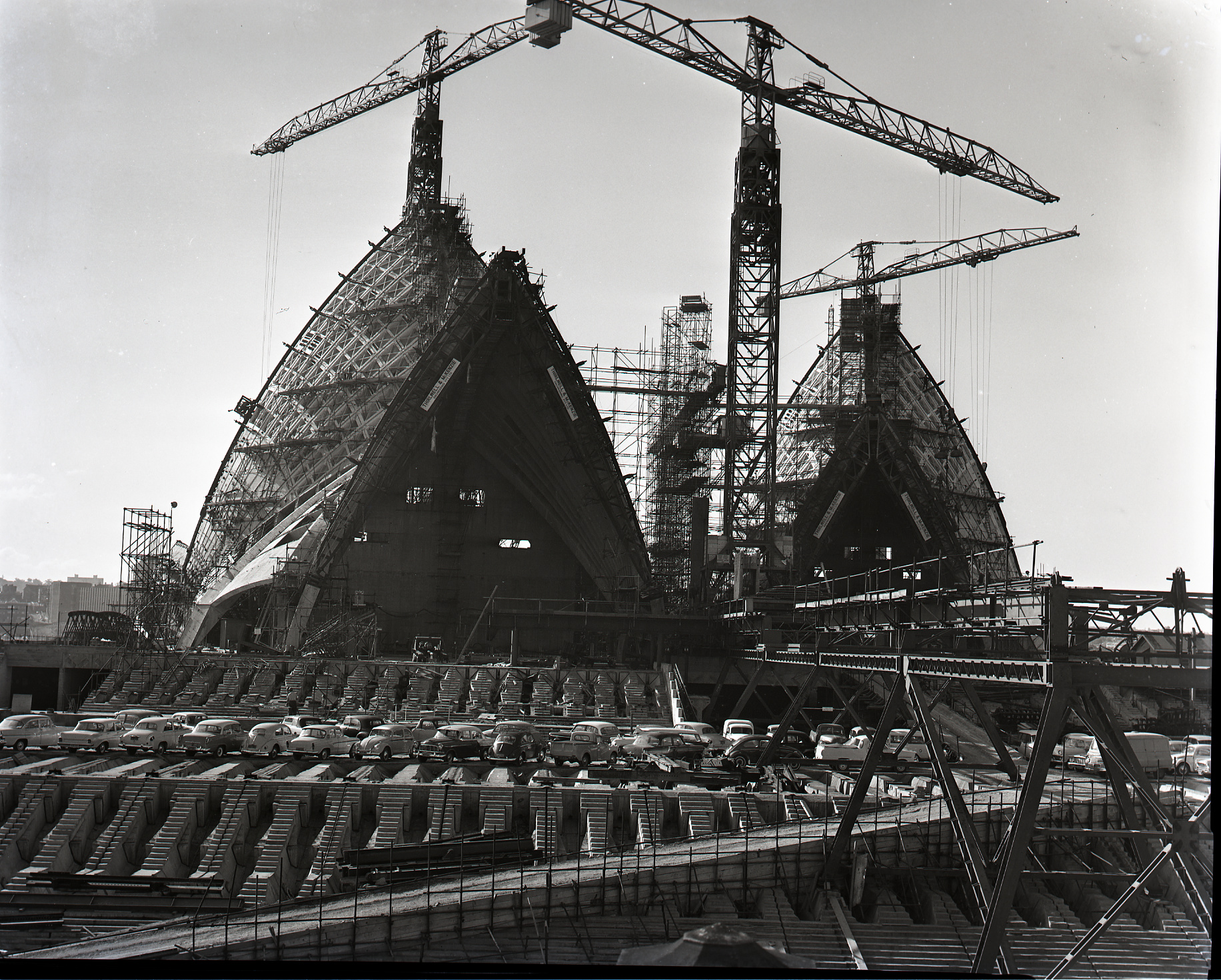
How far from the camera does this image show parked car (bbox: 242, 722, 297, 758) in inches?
1476

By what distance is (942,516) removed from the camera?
255 feet

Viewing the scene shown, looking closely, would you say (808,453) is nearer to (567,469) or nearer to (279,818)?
(567,469)

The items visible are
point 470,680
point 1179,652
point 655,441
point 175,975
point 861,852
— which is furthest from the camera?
point 655,441

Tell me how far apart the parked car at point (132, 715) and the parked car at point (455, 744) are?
10425 mm

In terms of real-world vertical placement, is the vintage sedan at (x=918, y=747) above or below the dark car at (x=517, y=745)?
below

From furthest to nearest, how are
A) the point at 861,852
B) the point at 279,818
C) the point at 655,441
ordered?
the point at 655,441 < the point at 279,818 < the point at 861,852

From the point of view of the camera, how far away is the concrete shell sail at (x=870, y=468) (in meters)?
75.9

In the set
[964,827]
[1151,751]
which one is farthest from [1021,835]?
[1151,751]

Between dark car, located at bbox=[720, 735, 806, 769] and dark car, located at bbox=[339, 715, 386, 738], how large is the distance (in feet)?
41.7

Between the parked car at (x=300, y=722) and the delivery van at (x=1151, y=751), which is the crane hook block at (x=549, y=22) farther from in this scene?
the delivery van at (x=1151, y=751)

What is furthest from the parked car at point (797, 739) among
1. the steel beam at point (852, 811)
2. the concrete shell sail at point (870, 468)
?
the concrete shell sail at point (870, 468)

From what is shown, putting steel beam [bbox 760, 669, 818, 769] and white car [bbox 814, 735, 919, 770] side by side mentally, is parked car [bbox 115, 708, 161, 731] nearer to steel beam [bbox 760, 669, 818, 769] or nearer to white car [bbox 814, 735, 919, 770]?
steel beam [bbox 760, 669, 818, 769]

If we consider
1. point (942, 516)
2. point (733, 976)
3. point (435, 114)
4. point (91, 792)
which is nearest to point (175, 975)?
A: point (733, 976)

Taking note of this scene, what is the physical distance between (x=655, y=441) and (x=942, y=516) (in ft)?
65.8
